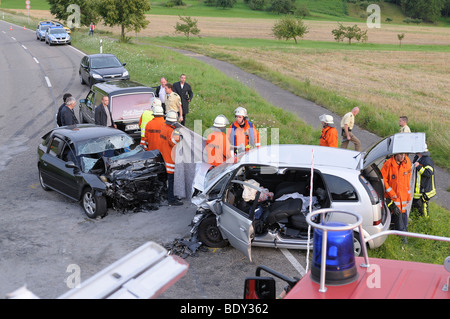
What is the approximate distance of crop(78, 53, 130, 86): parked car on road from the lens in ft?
73.4

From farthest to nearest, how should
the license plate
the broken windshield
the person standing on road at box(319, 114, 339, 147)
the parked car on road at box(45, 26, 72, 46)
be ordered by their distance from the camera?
1. the parked car on road at box(45, 26, 72, 46)
2. the license plate
3. the person standing on road at box(319, 114, 339, 147)
4. the broken windshield

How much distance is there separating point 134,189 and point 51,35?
33.4m

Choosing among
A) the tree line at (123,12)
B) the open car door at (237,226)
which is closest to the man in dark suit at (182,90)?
the open car door at (237,226)

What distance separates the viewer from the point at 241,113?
1079cm

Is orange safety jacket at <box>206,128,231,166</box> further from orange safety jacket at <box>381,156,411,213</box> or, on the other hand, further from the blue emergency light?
the blue emergency light

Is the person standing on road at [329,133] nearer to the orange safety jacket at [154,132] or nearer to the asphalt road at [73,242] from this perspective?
the asphalt road at [73,242]

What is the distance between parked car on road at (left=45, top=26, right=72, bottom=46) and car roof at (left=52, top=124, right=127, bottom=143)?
30593 mm

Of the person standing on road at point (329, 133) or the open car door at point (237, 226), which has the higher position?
the person standing on road at point (329, 133)

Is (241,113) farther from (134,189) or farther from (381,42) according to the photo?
(381,42)

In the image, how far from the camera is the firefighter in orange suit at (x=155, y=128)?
1098 cm

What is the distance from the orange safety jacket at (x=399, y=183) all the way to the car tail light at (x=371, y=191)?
79 centimetres

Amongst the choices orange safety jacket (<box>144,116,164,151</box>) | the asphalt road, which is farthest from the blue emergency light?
orange safety jacket (<box>144,116,164,151</box>)

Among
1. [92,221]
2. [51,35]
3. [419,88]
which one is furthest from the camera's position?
[51,35]

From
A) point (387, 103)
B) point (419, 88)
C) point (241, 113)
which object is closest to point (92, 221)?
point (241, 113)
